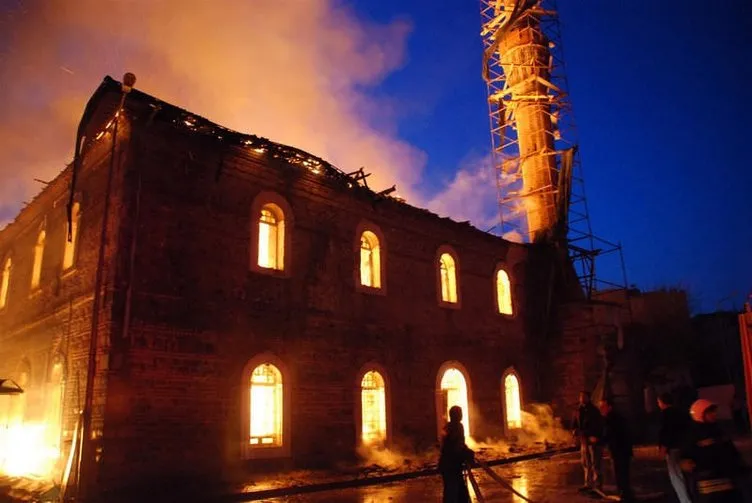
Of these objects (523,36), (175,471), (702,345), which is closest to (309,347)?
(175,471)

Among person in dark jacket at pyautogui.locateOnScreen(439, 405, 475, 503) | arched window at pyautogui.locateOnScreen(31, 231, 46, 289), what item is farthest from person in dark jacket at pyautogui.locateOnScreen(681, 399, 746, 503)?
arched window at pyautogui.locateOnScreen(31, 231, 46, 289)

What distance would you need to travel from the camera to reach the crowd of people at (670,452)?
552 cm

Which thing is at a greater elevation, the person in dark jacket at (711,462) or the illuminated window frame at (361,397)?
the illuminated window frame at (361,397)

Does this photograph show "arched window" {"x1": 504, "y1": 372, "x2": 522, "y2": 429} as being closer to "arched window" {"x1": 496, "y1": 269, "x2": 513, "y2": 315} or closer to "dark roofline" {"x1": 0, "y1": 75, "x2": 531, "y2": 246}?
"arched window" {"x1": 496, "y1": 269, "x2": 513, "y2": 315}

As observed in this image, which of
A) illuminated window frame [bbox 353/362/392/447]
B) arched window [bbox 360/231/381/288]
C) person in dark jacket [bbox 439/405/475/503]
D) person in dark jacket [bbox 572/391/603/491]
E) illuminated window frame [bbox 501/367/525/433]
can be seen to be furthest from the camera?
illuminated window frame [bbox 501/367/525/433]

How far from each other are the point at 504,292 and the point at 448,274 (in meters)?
3.15

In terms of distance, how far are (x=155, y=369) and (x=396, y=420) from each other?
692 centimetres

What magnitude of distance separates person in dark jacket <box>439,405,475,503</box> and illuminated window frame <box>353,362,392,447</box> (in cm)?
791

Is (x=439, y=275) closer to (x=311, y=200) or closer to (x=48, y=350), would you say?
(x=311, y=200)

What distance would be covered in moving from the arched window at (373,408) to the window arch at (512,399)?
18.4ft

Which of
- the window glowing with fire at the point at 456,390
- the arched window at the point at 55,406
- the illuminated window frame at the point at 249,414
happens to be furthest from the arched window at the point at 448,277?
the arched window at the point at 55,406

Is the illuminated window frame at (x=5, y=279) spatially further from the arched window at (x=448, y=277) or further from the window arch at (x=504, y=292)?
the window arch at (x=504, y=292)

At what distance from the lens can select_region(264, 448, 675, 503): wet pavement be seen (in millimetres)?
10094

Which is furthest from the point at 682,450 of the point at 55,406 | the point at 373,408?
the point at 55,406
